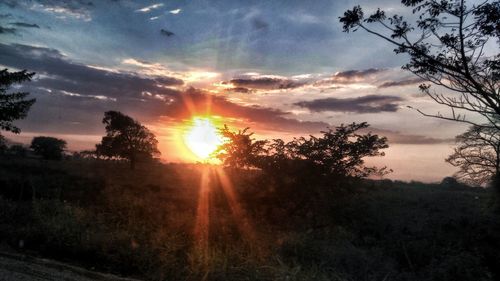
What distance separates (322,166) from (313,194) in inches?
74.2

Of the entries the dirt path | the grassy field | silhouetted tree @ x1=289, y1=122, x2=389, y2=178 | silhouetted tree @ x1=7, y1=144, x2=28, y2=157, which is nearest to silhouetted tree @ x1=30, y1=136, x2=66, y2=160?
silhouetted tree @ x1=7, y1=144, x2=28, y2=157

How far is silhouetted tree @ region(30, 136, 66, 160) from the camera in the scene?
62.6m

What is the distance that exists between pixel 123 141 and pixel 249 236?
144ft

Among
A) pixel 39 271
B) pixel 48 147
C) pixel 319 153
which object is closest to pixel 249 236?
pixel 39 271

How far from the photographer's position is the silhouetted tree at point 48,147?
6256cm

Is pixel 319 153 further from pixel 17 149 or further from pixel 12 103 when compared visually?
pixel 17 149

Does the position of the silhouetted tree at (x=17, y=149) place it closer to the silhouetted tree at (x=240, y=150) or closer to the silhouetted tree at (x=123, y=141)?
the silhouetted tree at (x=123, y=141)

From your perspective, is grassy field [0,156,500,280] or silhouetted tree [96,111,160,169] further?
silhouetted tree [96,111,160,169]

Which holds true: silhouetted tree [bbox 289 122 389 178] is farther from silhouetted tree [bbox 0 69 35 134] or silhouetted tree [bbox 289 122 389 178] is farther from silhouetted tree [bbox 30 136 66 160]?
silhouetted tree [bbox 30 136 66 160]

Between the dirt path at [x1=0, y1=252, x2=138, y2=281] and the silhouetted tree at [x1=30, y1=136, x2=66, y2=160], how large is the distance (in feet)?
195

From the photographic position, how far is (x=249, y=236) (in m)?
11.4

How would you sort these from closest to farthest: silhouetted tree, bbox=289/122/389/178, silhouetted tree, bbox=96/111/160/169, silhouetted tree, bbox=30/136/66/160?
1. silhouetted tree, bbox=289/122/389/178
2. silhouetted tree, bbox=96/111/160/169
3. silhouetted tree, bbox=30/136/66/160

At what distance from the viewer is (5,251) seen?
8.32 meters

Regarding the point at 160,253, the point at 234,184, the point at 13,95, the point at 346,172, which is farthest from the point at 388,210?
the point at 13,95
